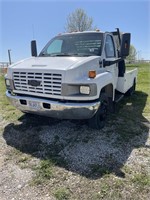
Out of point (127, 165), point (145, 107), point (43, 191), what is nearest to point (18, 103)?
point (43, 191)

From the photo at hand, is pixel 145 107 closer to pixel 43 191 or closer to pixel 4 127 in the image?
pixel 4 127

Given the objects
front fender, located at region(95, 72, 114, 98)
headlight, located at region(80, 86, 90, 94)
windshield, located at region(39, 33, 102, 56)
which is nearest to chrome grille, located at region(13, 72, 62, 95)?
headlight, located at region(80, 86, 90, 94)

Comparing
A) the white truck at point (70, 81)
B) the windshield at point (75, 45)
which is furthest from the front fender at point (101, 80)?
the windshield at point (75, 45)

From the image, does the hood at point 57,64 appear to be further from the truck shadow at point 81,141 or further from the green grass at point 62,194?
the green grass at point 62,194

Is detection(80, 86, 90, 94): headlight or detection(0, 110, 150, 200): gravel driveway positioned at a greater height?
detection(80, 86, 90, 94): headlight

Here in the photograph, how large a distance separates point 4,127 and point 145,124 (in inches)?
137

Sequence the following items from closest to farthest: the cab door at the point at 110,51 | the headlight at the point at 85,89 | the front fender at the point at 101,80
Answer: the headlight at the point at 85,89, the front fender at the point at 101,80, the cab door at the point at 110,51

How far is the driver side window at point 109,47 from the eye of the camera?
5029mm

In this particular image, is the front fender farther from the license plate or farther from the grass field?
the license plate

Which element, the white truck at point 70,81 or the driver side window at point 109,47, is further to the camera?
the driver side window at point 109,47

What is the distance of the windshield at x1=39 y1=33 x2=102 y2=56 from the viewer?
4.72 meters

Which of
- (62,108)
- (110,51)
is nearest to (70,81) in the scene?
(62,108)

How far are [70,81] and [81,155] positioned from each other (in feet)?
4.42

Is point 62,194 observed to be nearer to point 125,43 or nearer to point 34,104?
point 34,104
